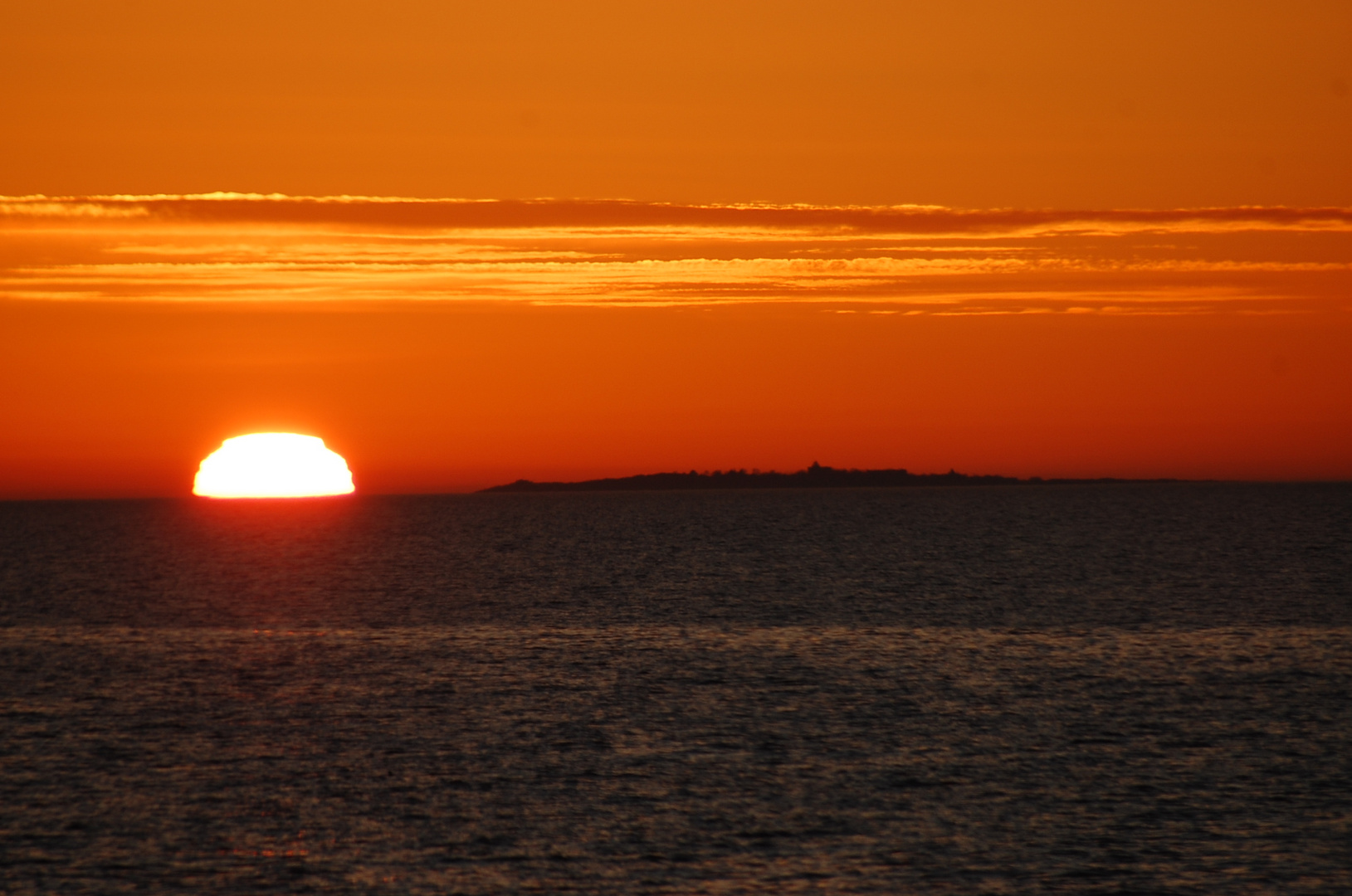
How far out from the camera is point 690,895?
82.2ft

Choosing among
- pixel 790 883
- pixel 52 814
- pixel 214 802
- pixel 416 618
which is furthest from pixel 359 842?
pixel 416 618

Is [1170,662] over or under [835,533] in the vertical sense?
under

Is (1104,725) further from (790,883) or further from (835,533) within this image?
(835,533)

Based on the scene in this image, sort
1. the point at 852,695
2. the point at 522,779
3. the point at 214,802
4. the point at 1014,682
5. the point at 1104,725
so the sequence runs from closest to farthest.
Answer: the point at 214,802
the point at 522,779
the point at 1104,725
the point at 852,695
the point at 1014,682

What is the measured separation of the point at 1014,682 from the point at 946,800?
2085 cm

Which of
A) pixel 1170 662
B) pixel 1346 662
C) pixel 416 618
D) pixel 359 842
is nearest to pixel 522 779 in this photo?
pixel 359 842

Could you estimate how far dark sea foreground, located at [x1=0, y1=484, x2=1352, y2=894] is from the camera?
27.2 meters

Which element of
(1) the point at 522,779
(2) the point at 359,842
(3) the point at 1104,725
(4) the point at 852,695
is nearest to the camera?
(2) the point at 359,842

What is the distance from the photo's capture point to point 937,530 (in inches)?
7584

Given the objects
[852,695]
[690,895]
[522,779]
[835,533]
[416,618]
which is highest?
[835,533]

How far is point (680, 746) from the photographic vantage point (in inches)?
1540

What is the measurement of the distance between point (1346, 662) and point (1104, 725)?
20027 millimetres

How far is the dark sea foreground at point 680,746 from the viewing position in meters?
27.2

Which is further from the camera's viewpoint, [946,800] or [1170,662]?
[1170,662]
